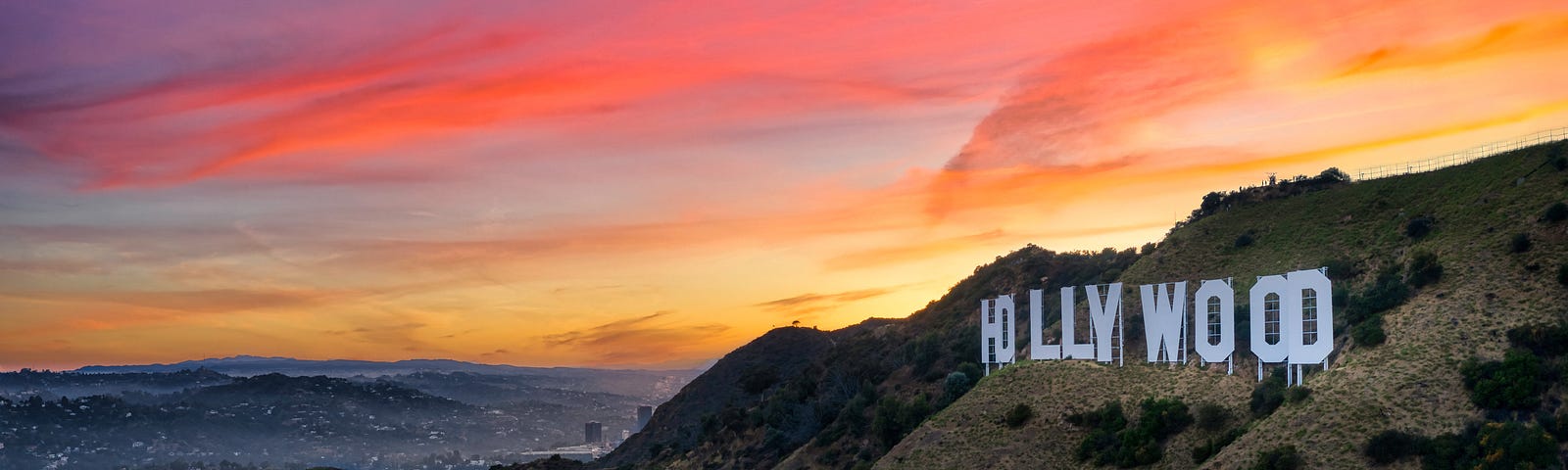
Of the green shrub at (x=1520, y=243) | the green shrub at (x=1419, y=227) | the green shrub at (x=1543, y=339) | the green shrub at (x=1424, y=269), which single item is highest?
the green shrub at (x=1419, y=227)

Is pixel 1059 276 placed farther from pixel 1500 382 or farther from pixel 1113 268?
pixel 1500 382

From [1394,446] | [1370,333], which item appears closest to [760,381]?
[1370,333]

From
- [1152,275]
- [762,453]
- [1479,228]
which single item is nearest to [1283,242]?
[1152,275]

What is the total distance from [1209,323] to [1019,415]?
12.3 m

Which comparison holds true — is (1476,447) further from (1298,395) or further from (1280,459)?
(1298,395)

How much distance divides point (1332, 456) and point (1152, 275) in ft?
109

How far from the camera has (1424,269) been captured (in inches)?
2640

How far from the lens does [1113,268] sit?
335 ft

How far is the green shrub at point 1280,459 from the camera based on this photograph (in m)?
56.0

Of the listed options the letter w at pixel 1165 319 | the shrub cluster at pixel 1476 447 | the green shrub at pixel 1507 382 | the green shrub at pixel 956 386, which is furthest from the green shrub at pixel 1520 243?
the green shrub at pixel 956 386

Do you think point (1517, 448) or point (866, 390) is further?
point (866, 390)

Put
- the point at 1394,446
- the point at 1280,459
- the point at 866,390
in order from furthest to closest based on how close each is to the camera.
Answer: the point at 866,390 → the point at 1280,459 → the point at 1394,446

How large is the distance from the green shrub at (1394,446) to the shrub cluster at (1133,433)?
13035mm

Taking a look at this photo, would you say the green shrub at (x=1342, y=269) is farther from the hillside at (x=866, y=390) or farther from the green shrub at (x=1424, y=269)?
the hillside at (x=866, y=390)
